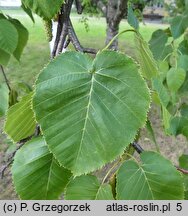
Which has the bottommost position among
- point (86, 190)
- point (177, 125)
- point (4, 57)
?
point (177, 125)

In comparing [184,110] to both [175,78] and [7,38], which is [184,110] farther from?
[7,38]

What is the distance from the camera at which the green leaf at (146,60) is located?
69cm

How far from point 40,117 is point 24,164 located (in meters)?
0.17

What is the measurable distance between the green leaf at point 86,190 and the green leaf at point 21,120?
14cm

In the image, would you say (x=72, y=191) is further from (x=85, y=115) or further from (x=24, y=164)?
(x=85, y=115)

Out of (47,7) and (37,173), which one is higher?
(47,7)

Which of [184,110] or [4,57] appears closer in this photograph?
[4,57]

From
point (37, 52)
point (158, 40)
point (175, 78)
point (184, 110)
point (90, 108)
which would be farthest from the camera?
point (37, 52)

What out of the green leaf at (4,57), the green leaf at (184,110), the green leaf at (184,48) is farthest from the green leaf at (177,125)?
the green leaf at (4,57)

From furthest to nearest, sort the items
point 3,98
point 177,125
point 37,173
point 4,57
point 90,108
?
point 177,125 → point 4,57 → point 3,98 → point 37,173 → point 90,108

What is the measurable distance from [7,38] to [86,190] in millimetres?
502

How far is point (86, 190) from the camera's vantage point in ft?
2.31

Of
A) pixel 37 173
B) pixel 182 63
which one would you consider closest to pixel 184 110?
pixel 182 63

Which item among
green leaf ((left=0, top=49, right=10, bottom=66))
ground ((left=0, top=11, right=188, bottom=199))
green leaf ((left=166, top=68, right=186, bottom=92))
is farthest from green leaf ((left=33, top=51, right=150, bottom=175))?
green leaf ((left=166, top=68, right=186, bottom=92))
